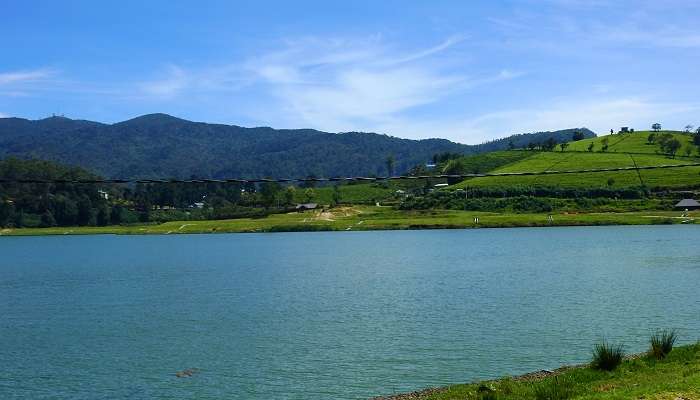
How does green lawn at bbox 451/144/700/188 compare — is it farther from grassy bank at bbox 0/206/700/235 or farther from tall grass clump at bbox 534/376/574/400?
tall grass clump at bbox 534/376/574/400

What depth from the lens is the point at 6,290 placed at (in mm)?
70938

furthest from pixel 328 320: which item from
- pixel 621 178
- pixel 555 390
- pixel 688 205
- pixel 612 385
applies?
pixel 621 178

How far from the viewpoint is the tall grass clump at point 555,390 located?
65.9 ft

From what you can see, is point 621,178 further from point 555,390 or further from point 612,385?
point 555,390

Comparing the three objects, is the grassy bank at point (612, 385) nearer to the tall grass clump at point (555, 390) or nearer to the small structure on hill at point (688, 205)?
the tall grass clump at point (555, 390)

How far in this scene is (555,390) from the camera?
2066 centimetres

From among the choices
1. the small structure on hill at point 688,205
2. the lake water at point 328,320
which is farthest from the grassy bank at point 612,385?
the small structure on hill at point 688,205

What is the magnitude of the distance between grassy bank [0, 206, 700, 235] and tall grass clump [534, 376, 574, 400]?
127616 mm

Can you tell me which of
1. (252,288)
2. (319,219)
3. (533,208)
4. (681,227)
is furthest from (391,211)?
(252,288)

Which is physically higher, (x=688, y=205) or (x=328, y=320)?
(x=688, y=205)

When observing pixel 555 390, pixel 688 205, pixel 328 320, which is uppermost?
pixel 688 205

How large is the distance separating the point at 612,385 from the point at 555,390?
5.87 ft

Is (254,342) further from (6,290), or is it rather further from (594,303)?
(6,290)

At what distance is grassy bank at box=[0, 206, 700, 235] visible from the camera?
5679 inches
